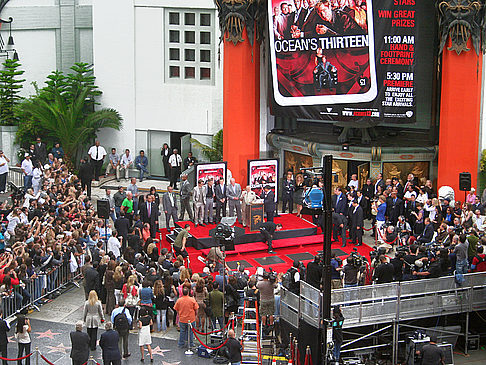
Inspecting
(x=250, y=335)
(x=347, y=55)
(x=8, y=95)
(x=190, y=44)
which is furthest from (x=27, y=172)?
(x=250, y=335)

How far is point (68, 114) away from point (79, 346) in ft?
62.3

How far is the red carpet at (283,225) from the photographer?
28.1 m

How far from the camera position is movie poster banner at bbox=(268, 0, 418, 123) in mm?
29656

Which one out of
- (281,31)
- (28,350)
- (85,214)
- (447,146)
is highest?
(281,31)

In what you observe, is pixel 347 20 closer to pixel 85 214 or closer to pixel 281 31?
pixel 281 31

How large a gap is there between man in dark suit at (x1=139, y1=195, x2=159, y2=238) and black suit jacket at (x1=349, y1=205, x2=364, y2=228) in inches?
243

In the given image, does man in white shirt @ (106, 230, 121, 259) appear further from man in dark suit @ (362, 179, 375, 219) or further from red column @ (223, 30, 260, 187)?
man in dark suit @ (362, 179, 375, 219)

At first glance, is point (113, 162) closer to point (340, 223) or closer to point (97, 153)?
point (97, 153)

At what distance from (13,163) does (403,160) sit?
639 inches

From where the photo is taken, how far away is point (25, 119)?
36531mm

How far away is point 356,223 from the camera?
27.7 metres

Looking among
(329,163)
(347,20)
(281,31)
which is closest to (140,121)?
(281,31)

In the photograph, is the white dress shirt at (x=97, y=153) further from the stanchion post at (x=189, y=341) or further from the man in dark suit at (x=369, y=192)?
the stanchion post at (x=189, y=341)

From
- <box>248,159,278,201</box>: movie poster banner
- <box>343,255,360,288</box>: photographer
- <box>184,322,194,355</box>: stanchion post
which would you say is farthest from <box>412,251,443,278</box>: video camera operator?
<box>248,159,278,201</box>: movie poster banner
